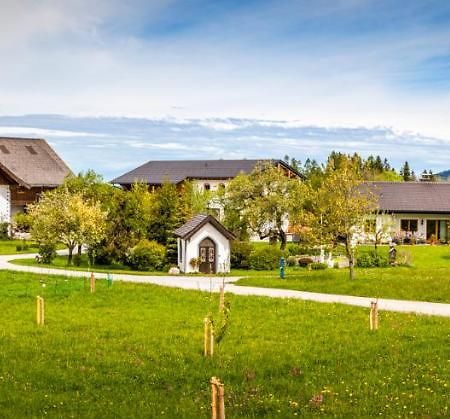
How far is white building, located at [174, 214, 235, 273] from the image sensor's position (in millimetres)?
45531

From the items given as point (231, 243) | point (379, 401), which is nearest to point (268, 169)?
point (231, 243)

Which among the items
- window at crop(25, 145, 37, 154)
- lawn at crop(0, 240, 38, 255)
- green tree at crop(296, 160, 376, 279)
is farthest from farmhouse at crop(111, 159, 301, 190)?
green tree at crop(296, 160, 376, 279)

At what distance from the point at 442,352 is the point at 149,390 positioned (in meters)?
8.17

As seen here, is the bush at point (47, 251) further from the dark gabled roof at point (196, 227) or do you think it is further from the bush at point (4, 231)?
the bush at point (4, 231)

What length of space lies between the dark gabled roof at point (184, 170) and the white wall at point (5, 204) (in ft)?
52.8

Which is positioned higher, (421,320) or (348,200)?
(348,200)

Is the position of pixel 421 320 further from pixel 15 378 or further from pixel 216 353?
pixel 15 378

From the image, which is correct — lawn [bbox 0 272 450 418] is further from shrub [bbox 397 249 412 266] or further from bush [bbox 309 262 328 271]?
shrub [bbox 397 249 412 266]

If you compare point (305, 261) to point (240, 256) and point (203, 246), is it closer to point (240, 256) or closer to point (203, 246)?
point (240, 256)

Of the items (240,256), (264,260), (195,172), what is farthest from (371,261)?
(195,172)

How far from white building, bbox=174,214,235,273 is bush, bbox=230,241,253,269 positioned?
5.82ft

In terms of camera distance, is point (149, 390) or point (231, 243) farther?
point (231, 243)

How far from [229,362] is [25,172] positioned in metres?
62.7

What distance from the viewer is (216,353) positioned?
18.4 meters
